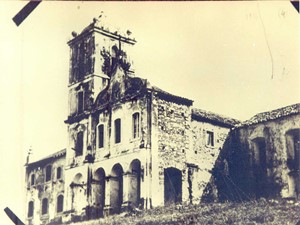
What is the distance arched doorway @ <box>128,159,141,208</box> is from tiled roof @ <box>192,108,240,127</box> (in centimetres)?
54

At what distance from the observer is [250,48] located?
4.56 metres

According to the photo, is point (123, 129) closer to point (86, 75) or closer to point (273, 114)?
point (86, 75)

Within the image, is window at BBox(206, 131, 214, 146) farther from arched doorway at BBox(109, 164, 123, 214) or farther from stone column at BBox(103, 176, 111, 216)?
stone column at BBox(103, 176, 111, 216)

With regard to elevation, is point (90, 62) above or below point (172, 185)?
above

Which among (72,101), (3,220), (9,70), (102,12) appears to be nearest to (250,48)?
(102,12)

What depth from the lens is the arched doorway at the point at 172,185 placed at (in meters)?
4.59

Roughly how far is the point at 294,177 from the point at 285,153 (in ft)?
0.57

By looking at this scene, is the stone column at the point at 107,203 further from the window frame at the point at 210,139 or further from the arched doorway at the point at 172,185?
the window frame at the point at 210,139

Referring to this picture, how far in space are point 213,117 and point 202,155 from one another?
0.91 ft

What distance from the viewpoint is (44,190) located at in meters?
5.21

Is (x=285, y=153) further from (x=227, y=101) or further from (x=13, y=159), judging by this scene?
(x=13, y=159)

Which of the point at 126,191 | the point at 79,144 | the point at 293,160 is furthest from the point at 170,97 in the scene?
the point at 293,160

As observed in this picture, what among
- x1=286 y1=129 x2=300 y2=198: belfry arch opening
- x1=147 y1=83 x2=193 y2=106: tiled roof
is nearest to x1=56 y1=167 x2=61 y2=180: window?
x1=147 y1=83 x2=193 y2=106: tiled roof

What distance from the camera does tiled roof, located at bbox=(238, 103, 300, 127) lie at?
14.4 feet
